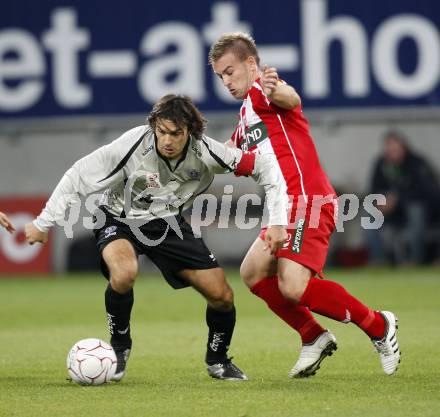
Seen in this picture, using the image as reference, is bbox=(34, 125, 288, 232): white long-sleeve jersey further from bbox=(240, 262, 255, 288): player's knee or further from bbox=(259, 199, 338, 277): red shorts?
bbox=(240, 262, 255, 288): player's knee

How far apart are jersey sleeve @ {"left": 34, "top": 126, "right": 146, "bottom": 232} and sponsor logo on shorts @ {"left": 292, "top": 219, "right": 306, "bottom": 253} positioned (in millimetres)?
1133

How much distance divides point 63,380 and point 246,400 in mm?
1481

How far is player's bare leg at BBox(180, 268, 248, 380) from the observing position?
6695 mm

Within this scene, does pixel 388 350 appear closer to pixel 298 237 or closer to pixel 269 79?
pixel 298 237

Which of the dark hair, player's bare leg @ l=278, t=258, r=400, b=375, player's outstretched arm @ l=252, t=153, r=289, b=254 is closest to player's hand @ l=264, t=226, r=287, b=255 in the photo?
player's outstretched arm @ l=252, t=153, r=289, b=254

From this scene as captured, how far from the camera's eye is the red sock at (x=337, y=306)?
6.62 m

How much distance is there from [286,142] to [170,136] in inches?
33.1

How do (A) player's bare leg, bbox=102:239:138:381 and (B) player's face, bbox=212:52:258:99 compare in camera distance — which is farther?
(B) player's face, bbox=212:52:258:99

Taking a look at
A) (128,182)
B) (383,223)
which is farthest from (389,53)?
(128,182)

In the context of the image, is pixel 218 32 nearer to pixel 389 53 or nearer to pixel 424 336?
pixel 389 53

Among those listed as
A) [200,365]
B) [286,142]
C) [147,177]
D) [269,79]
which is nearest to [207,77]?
[200,365]

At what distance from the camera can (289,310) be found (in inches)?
274

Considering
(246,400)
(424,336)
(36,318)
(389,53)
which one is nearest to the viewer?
(246,400)

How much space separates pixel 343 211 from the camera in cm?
1775
